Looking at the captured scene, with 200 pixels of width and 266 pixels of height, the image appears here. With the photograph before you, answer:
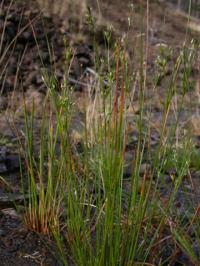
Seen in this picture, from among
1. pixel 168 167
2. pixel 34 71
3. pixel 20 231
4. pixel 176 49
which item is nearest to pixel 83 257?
pixel 20 231

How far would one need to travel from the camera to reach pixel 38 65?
546cm

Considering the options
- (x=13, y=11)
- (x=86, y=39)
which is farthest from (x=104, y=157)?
(x=86, y=39)

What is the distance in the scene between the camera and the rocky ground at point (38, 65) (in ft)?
7.95

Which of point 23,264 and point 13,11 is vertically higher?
point 13,11

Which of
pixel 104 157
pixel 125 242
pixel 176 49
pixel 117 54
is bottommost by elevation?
pixel 176 49

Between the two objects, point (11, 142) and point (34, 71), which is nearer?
point (11, 142)

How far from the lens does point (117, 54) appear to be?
1796mm

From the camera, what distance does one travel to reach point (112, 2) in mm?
7512

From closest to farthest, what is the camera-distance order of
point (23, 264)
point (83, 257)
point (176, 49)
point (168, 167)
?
1. point (83, 257)
2. point (23, 264)
3. point (168, 167)
4. point (176, 49)

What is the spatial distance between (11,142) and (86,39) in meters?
2.92

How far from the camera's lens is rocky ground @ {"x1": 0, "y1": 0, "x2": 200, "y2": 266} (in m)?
2.42

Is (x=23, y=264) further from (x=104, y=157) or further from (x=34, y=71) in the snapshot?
(x=34, y=71)

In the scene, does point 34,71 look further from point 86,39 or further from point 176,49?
point 176,49

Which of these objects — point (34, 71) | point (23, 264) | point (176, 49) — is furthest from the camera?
point (176, 49)
